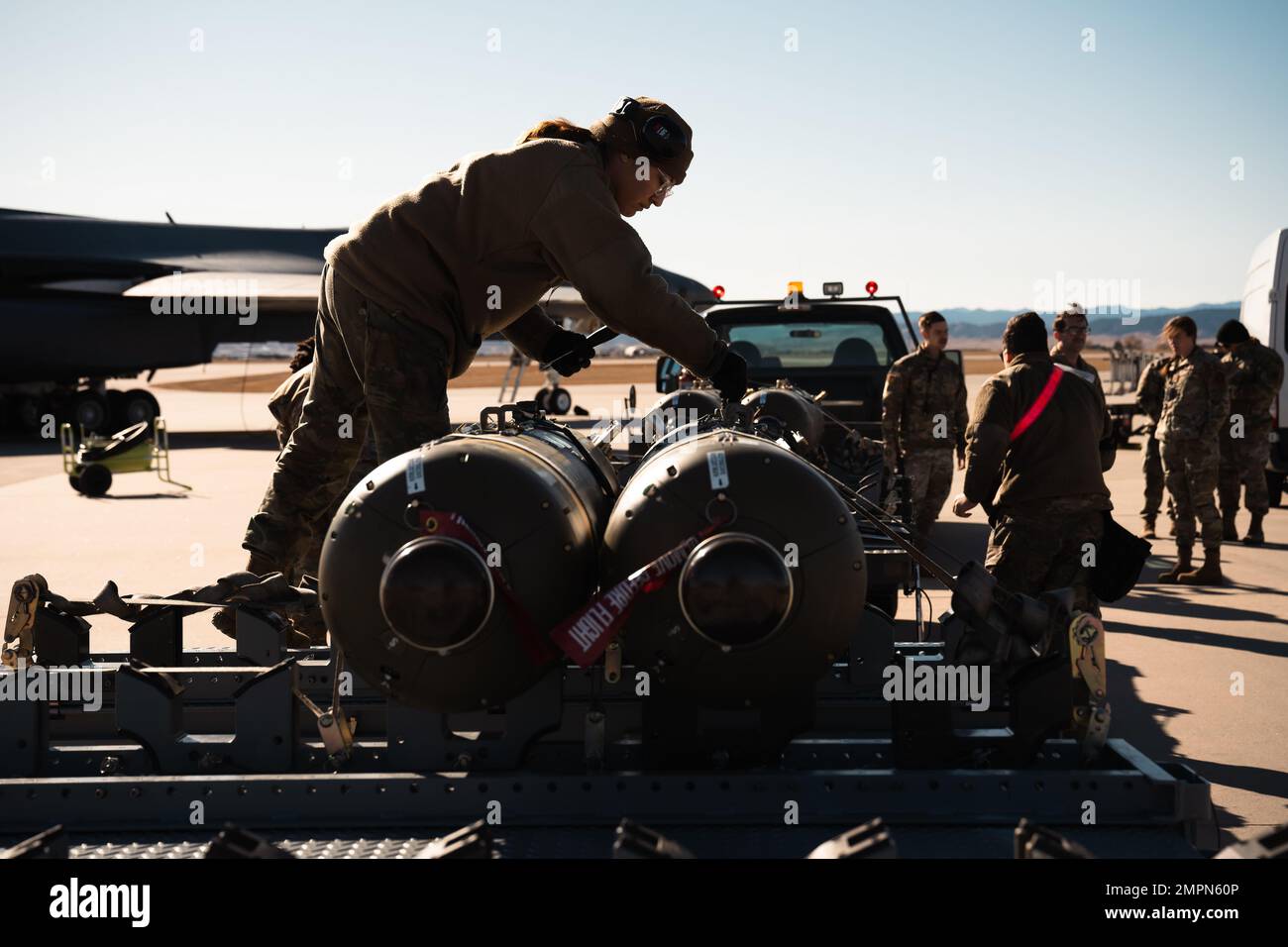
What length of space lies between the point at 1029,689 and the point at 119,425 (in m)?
23.1

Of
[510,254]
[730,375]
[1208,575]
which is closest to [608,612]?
[730,375]

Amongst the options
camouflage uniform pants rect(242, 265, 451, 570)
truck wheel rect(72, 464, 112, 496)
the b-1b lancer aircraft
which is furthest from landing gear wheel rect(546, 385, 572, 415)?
camouflage uniform pants rect(242, 265, 451, 570)

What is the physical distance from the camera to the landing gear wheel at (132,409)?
916 inches

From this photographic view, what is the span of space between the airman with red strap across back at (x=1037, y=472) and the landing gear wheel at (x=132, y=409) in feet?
69.4

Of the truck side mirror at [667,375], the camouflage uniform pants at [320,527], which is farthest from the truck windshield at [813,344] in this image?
the camouflage uniform pants at [320,527]

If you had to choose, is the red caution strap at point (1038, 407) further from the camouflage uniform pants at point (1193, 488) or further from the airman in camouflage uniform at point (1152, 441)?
the airman in camouflage uniform at point (1152, 441)

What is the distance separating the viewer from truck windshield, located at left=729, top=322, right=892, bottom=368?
9.78 meters

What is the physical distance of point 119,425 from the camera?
23344 millimetres

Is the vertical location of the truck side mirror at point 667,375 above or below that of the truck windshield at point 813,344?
below

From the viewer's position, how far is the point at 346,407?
4.65 m

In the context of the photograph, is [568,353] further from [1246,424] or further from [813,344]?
[1246,424]

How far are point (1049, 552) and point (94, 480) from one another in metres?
12.4
